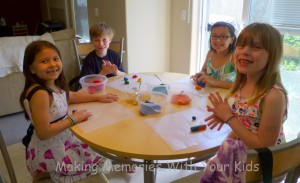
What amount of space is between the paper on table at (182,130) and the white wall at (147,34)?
2.11 meters

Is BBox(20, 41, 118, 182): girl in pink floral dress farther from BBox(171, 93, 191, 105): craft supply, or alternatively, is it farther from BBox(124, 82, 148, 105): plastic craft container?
BBox(171, 93, 191, 105): craft supply

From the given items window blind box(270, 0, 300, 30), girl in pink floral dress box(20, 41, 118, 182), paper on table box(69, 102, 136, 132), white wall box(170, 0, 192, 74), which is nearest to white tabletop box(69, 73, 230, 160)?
paper on table box(69, 102, 136, 132)

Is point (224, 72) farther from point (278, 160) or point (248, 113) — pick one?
point (278, 160)

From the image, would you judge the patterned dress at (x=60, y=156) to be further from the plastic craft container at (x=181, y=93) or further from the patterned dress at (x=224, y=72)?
the patterned dress at (x=224, y=72)

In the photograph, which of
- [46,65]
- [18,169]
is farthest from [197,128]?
[18,169]

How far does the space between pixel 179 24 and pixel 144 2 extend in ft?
1.67

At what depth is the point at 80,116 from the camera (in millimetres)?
1329

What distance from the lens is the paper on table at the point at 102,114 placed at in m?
1.29

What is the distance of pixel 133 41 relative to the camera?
336cm

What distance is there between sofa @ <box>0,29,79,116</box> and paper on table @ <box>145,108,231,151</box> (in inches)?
72.1

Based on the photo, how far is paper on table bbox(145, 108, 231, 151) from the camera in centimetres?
114

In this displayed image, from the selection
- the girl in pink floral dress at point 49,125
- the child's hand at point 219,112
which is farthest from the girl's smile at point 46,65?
the child's hand at point 219,112

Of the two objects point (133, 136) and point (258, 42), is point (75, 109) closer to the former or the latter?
point (133, 136)

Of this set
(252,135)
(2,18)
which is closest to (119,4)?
(252,135)
